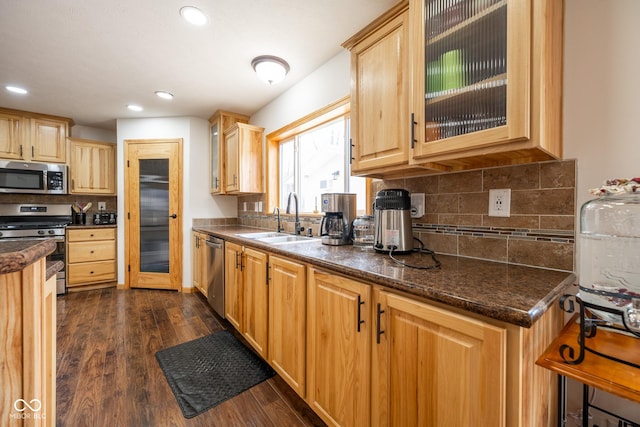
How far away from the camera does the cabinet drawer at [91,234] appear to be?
12.2 ft

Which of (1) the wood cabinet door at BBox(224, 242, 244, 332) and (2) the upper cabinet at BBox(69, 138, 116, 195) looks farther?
(2) the upper cabinet at BBox(69, 138, 116, 195)

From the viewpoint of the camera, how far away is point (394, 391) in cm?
100

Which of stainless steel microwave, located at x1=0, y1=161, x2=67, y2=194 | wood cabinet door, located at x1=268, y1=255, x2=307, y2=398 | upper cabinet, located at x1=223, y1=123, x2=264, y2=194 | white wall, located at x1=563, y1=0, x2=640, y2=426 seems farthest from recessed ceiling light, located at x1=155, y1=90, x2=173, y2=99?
white wall, located at x1=563, y1=0, x2=640, y2=426

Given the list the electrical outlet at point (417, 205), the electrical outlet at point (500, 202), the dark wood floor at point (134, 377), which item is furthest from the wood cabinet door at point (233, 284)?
the electrical outlet at point (500, 202)

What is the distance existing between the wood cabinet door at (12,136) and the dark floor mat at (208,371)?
11.9 feet

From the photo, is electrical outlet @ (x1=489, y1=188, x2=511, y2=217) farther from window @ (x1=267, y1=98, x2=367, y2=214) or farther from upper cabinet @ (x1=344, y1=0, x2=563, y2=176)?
window @ (x1=267, y1=98, x2=367, y2=214)

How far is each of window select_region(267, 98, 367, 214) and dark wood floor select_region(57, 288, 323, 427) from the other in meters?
1.43

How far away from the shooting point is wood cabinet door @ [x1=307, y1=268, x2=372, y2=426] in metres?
1.12

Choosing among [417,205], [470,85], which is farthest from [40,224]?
[470,85]

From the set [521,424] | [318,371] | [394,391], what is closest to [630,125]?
[521,424]

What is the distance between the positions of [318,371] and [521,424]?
35.3 inches

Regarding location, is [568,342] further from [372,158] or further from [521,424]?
[372,158]

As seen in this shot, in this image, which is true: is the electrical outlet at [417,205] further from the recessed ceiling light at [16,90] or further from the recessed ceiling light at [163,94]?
the recessed ceiling light at [16,90]

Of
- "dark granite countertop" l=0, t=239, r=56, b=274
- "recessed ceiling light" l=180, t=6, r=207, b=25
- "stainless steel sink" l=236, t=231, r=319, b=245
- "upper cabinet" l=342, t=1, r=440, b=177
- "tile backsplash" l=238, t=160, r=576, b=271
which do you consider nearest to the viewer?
"dark granite countertop" l=0, t=239, r=56, b=274
